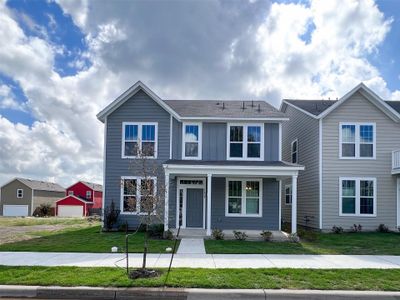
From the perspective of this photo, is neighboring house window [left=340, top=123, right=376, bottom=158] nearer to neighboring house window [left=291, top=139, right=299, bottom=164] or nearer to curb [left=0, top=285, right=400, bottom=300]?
neighboring house window [left=291, top=139, right=299, bottom=164]

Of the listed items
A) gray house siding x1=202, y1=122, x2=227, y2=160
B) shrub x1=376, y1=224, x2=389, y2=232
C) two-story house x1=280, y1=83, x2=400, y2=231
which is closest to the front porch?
gray house siding x1=202, y1=122, x2=227, y2=160

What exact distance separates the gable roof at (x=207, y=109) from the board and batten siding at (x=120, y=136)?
0.29 m

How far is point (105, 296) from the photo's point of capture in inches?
268

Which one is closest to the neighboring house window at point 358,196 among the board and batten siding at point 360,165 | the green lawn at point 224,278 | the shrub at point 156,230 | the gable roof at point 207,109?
the board and batten siding at point 360,165

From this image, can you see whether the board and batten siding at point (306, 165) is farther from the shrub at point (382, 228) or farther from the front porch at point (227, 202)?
the shrub at point (382, 228)

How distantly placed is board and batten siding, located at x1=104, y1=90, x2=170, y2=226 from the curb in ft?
35.6

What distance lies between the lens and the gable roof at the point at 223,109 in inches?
710

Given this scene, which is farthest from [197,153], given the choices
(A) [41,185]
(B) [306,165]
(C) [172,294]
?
(A) [41,185]

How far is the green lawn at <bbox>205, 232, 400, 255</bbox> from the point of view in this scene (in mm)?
12023

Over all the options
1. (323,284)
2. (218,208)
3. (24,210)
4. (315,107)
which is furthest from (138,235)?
(24,210)

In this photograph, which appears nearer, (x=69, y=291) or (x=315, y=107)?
(x=69, y=291)

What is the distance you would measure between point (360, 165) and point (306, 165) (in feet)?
9.50

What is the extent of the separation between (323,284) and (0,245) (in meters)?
11.0

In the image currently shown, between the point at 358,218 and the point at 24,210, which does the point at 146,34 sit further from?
the point at 24,210
